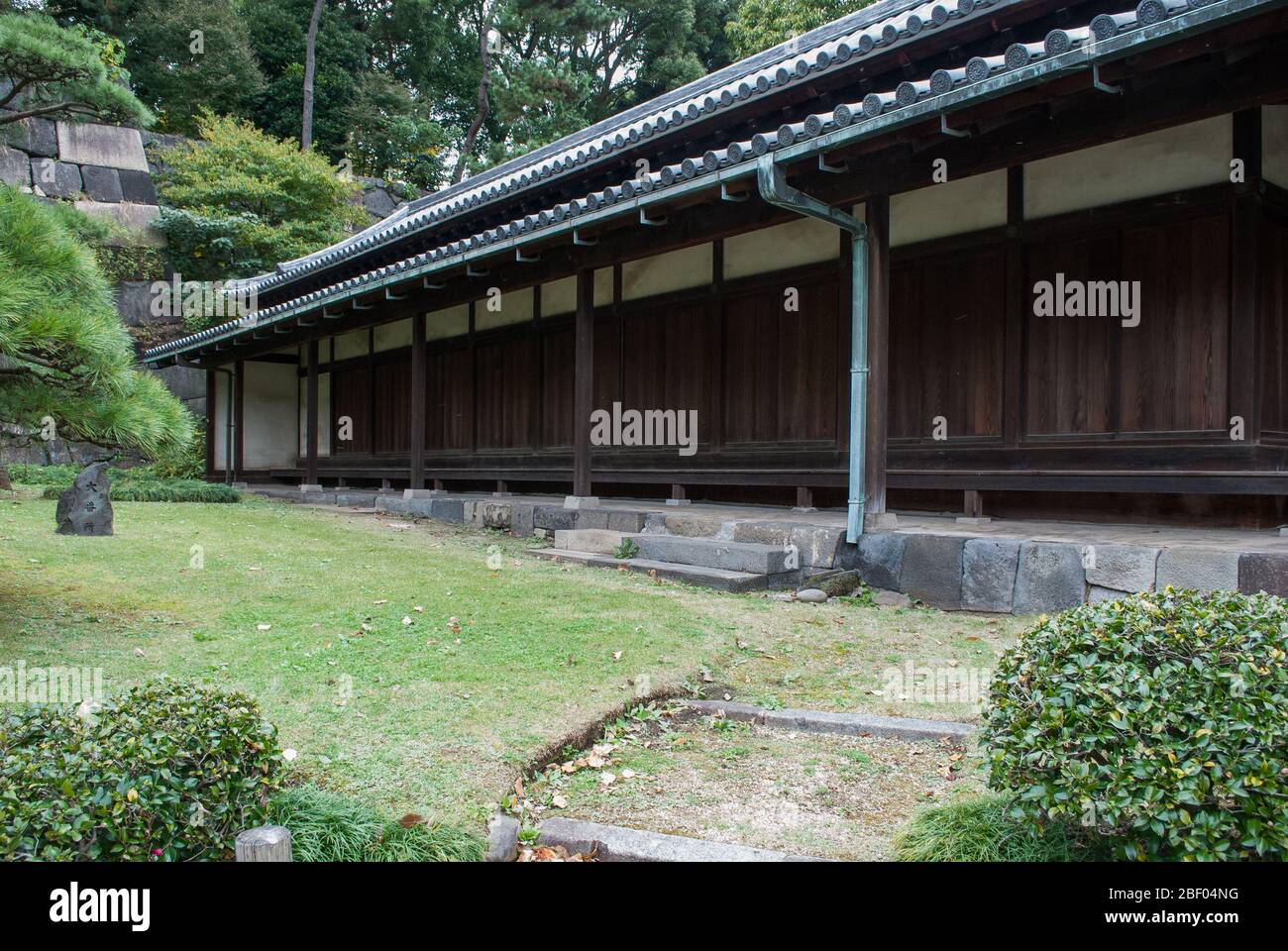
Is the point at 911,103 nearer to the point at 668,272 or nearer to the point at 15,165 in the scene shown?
the point at 668,272

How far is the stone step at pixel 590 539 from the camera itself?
9.30 m

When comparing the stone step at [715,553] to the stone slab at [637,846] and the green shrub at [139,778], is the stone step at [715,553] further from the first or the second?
the green shrub at [139,778]

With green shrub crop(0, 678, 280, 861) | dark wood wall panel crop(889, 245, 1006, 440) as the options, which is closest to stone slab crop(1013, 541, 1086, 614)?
dark wood wall panel crop(889, 245, 1006, 440)

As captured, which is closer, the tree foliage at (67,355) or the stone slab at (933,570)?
the tree foliage at (67,355)

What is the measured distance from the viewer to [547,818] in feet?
10.9

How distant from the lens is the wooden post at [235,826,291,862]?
255 cm

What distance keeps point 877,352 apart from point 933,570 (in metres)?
1.90

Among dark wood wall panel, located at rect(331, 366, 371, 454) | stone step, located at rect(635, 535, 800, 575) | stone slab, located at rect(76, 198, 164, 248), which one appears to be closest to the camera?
stone step, located at rect(635, 535, 800, 575)

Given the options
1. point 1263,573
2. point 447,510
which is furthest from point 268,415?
point 1263,573

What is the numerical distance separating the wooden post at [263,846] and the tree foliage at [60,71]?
7796 mm

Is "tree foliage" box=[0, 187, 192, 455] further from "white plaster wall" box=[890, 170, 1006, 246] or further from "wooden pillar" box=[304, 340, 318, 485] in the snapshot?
"wooden pillar" box=[304, 340, 318, 485]

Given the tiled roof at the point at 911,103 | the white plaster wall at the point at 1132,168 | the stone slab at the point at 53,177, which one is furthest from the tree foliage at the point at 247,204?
the white plaster wall at the point at 1132,168

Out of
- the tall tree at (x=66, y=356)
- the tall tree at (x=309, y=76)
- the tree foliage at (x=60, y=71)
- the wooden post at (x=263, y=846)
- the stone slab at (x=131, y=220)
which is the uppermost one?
the tall tree at (x=309, y=76)

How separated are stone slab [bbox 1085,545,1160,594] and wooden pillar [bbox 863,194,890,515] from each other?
1.85m
